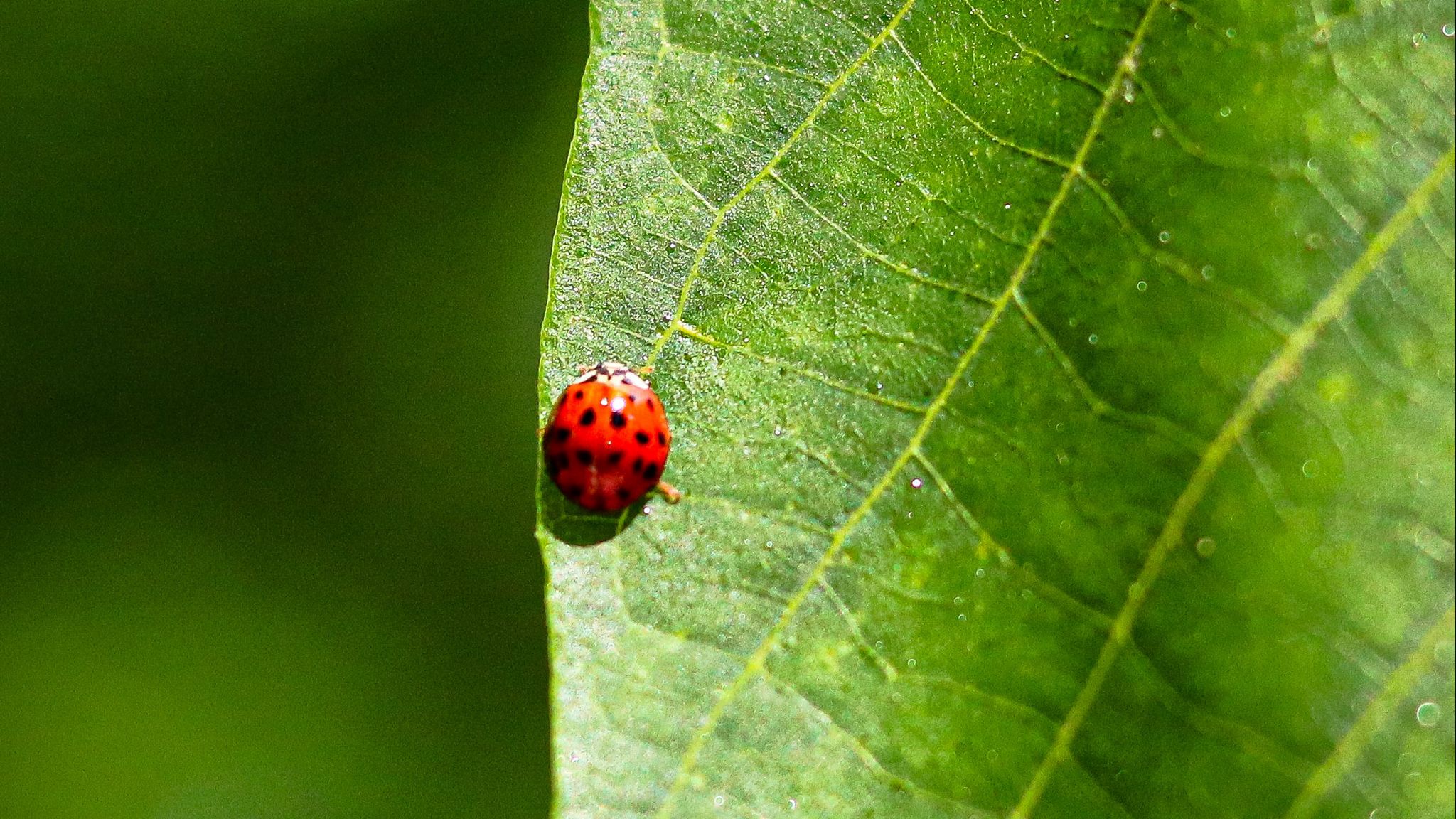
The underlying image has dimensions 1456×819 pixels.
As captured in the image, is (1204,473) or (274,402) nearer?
(1204,473)

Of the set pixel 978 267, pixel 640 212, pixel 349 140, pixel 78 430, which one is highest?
pixel 978 267

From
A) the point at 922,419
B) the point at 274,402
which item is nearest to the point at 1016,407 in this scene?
the point at 922,419

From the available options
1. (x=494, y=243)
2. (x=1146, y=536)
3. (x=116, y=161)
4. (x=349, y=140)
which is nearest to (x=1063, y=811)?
(x=1146, y=536)

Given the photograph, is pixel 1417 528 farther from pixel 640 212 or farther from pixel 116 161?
pixel 116 161

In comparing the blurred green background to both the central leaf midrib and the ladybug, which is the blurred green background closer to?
the ladybug

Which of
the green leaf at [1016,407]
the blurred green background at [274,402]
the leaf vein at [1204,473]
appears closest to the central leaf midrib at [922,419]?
the green leaf at [1016,407]

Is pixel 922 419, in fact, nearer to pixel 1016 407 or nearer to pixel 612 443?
pixel 1016 407

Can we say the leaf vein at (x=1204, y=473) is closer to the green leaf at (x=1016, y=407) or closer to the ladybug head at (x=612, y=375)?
the green leaf at (x=1016, y=407)
